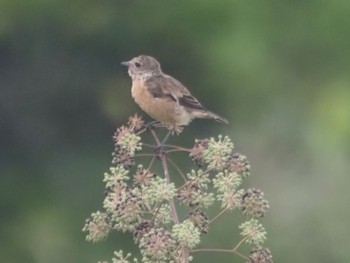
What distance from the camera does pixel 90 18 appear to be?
31.8ft

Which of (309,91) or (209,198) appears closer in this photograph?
(209,198)

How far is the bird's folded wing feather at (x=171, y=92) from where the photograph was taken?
5.00m

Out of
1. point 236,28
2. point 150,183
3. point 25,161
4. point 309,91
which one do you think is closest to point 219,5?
point 236,28

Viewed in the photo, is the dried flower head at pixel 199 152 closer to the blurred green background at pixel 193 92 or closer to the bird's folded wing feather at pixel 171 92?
the bird's folded wing feather at pixel 171 92

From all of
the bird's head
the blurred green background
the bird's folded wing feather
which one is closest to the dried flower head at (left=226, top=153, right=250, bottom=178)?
the bird's folded wing feather

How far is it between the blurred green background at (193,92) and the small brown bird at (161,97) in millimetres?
3355

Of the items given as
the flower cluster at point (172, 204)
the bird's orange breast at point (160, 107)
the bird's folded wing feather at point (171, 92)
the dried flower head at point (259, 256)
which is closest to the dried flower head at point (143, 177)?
the flower cluster at point (172, 204)

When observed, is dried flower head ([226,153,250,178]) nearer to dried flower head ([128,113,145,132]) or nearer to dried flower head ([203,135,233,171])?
dried flower head ([203,135,233,171])

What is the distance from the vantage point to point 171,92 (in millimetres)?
5074

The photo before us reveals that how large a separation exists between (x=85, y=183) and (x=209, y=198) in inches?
254

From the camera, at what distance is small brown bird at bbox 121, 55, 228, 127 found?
16.0 feet

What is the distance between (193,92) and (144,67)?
385 cm

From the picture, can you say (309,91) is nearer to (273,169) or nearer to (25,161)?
(273,169)

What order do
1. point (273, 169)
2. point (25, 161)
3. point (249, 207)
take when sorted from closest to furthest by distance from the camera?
point (249, 207) < point (273, 169) < point (25, 161)
